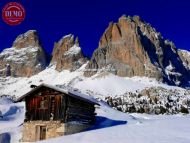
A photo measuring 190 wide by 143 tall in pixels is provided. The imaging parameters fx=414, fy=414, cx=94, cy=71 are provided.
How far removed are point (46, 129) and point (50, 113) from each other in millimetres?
1374

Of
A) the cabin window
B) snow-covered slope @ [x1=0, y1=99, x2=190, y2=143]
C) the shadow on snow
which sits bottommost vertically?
snow-covered slope @ [x1=0, y1=99, x2=190, y2=143]

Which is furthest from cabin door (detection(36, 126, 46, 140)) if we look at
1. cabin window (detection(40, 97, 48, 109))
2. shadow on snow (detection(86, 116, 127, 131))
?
shadow on snow (detection(86, 116, 127, 131))

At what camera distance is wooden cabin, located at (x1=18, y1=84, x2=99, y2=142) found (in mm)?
34406

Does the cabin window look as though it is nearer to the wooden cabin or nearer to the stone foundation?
the wooden cabin

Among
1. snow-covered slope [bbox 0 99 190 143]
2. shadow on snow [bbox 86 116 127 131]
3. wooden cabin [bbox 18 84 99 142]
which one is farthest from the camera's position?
shadow on snow [bbox 86 116 127 131]

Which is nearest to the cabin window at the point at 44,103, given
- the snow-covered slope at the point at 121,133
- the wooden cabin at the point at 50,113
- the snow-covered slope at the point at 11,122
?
the wooden cabin at the point at 50,113

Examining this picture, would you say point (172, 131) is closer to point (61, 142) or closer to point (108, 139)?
point (108, 139)

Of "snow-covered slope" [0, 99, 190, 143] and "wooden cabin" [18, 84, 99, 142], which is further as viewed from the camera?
"wooden cabin" [18, 84, 99, 142]

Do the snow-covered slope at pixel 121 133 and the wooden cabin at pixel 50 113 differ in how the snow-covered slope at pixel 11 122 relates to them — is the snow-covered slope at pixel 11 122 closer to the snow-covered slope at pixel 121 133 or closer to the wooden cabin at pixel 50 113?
the snow-covered slope at pixel 121 133

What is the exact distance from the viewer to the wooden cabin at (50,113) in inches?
1355

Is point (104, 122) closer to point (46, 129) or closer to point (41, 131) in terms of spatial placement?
point (41, 131)

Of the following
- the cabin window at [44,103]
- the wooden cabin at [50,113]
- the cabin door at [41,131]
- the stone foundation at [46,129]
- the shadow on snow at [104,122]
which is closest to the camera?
the stone foundation at [46,129]

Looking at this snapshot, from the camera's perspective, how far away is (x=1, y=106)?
5644 cm

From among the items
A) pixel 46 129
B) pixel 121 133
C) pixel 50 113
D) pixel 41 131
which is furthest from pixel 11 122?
pixel 121 133
